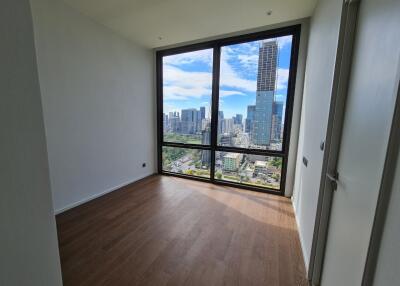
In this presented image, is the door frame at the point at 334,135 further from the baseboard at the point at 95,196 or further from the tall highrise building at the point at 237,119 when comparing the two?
the baseboard at the point at 95,196

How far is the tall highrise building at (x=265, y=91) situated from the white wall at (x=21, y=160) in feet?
9.98

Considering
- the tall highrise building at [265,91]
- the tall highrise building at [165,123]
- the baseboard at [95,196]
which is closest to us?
the baseboard at [95,196]

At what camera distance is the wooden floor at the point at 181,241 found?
5.10 ft

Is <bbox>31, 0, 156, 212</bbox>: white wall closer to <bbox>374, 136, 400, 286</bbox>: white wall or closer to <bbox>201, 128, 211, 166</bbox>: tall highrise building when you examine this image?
<bbox>201, 128, 211, 166</bbox>: tall highrise building

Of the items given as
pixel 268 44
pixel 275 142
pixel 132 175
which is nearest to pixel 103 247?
pixel 132 175

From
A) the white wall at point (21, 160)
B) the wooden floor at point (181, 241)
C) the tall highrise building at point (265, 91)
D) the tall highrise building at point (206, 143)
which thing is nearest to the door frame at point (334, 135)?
the wooden floor at point (181, 241)

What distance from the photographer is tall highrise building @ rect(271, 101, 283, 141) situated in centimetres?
304

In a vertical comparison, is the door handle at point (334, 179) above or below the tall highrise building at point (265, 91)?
below

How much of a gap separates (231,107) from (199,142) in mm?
998

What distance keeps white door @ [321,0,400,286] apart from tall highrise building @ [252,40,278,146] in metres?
1.95

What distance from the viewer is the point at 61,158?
2465 millimetres

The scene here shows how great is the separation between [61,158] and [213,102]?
104 inches

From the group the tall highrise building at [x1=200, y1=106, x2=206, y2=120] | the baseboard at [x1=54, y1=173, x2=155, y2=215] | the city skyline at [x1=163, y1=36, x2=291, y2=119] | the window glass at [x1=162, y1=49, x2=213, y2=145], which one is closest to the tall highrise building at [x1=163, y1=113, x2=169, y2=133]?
the window glass at [x1=162, y1=49, x2=213, y2=145]

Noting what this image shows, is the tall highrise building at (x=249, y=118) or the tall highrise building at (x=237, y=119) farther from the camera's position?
the tall highrise building at (x=237, y=119)
